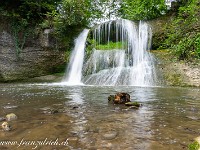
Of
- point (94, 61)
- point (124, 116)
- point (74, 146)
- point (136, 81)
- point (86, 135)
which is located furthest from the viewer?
point (94, 61)

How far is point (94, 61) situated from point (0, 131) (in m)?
10.5

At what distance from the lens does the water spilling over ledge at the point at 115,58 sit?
11.0 metres

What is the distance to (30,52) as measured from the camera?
13.9 meters

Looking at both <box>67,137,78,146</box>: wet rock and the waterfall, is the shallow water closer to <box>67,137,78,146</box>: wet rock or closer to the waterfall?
<box>67,137,78,146</box>: wet rock

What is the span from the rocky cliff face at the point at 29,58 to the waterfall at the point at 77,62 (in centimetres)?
73

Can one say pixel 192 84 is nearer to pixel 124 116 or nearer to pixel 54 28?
pixel 124 116

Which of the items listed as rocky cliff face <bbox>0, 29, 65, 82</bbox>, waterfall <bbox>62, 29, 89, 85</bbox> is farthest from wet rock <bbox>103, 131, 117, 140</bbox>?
rocky cliff face <bbox>0, 29, 65, 82</bbox>

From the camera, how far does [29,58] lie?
13828mm

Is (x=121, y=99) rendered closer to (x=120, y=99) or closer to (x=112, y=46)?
(x=120, y=99)

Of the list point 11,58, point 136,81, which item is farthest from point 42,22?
point 136,81

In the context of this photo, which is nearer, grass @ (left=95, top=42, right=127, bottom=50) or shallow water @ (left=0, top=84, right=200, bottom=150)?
shallow water @ (left=0, top=84, right=200, bottom=150)

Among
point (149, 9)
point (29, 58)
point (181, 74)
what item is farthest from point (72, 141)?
point (149, 9)

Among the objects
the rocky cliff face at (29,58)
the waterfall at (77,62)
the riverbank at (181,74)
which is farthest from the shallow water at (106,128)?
the rocky cliff face at (29,58)

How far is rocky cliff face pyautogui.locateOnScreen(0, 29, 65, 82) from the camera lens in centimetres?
1320
